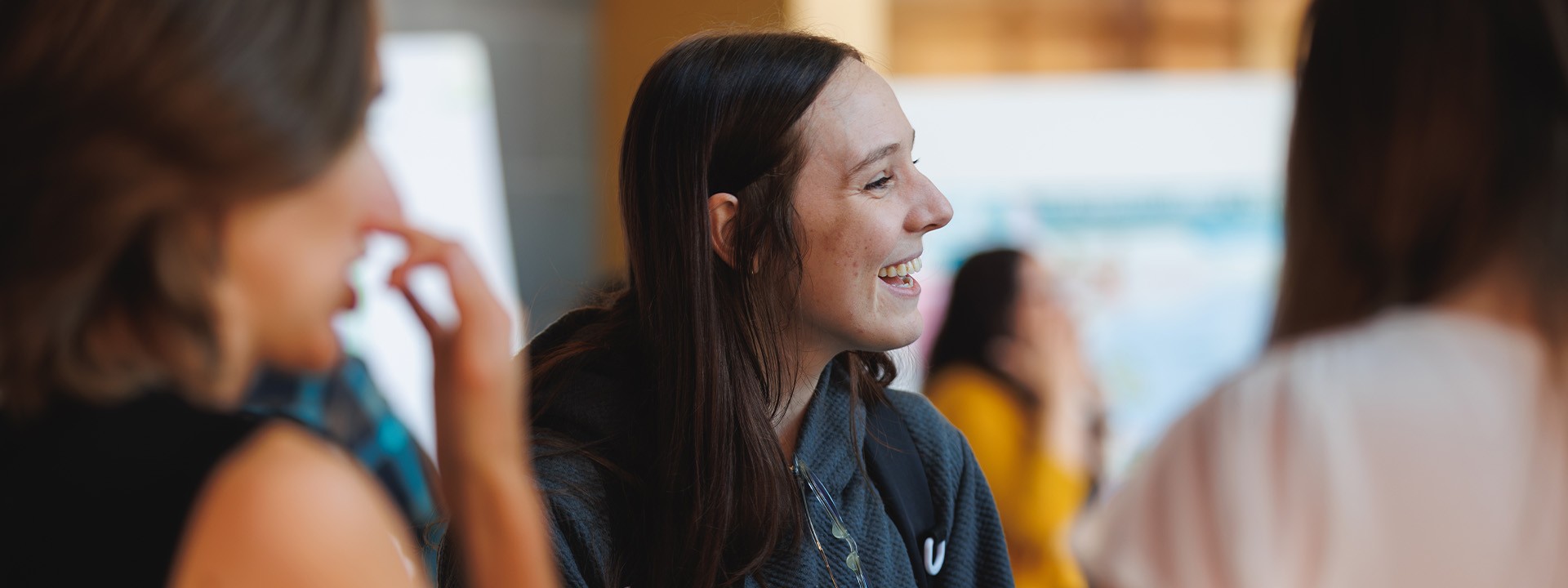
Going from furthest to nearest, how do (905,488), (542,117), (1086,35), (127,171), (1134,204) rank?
(542,117), (1086,35), (1134,204), (905,488), (127,171)

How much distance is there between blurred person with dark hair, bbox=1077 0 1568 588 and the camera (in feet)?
2.89

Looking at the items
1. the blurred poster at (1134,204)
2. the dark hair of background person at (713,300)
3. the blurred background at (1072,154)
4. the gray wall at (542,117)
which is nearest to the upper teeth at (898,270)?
the dark hair of background person at (713,300)

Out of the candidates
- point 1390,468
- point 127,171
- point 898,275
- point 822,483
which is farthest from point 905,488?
point 127,171

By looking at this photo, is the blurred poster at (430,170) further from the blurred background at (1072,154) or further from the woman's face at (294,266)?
the woman's face at (294,266)

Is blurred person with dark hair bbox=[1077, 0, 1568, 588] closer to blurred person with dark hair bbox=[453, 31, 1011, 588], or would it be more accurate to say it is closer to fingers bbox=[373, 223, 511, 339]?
fingers bbox=[373, 223, 511, 339]

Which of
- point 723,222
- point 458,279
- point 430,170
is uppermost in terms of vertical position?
point 458,279

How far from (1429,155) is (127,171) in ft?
2.85

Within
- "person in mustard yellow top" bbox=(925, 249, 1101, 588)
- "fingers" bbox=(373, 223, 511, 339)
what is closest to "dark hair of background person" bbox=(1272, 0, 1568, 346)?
"fingers" bbox=(373, 223, 511, 339)

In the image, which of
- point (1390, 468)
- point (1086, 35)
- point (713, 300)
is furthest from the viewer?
point (1086, 35)

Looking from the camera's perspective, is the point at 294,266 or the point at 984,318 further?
the point at 984,318

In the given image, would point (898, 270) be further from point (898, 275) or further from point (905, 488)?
point (905, 488)

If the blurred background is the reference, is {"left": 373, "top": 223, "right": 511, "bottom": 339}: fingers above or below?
above

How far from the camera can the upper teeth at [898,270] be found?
5.28ft

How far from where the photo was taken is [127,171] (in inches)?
29.4
